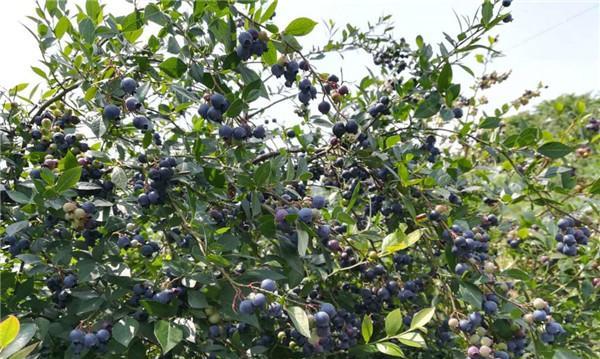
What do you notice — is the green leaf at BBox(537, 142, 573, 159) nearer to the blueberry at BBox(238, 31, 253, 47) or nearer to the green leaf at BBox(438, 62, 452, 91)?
the green leaf at BBox(438, 62, 452, 91)

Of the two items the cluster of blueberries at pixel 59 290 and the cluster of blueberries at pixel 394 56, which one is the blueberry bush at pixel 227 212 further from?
the cluster of blueberries at pixel 394 56

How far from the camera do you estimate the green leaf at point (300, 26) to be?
46.6 inches

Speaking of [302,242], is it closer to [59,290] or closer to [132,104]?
[132,104]

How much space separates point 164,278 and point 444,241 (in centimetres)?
84

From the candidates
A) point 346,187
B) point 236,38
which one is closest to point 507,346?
point 346,187

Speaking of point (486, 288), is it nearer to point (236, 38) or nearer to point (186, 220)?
point (186, 220)

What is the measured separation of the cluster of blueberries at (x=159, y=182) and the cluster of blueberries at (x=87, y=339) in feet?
1.10

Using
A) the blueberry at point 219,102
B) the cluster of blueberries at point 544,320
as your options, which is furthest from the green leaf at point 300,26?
the cluster of blueberries at point 544,320

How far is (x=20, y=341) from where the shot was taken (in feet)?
2.91

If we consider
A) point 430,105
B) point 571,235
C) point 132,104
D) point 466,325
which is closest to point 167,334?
point 132,104

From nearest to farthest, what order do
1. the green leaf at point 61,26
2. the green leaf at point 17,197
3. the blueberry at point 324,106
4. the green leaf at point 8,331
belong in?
1. the green leaf at point 8,331
2. the green leaf at point 17,197
3. the green leaf at point 61,26
4. the blueberry at point 324,106

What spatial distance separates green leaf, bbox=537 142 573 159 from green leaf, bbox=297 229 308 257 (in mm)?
869

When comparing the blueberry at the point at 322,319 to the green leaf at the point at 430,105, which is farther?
the green leaf at the point at 430,105

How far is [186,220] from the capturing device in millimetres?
1306
